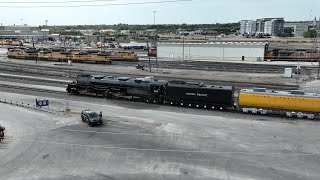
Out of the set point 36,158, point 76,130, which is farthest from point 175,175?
point 76,130

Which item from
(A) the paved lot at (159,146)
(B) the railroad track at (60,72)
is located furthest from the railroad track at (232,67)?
(A) the paved lot at (159,146)

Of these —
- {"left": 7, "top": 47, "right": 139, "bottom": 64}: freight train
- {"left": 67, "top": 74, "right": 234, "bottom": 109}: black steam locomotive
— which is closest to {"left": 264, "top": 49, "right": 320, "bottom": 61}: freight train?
{"left": 7, "top": 47, "right": 139, "bottom": 64}: freight train

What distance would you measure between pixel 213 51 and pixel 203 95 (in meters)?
54.2

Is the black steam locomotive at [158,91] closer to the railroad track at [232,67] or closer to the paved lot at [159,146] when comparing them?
the paved lot at [159,146]

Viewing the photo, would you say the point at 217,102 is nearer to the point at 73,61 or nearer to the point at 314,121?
the point at 314,121

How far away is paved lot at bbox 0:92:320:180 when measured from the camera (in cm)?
2688

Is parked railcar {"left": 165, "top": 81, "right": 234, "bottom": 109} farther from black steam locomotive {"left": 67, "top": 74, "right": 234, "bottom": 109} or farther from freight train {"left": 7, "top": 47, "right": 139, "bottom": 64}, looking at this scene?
freight train {"left": 7, "top": 47, "right": 139, "bottom": 64}

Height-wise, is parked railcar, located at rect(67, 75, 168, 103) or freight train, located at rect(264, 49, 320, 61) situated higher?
freight train, located at rect(264, 49, 320, 61)

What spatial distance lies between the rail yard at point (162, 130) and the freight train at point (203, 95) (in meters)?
0.12

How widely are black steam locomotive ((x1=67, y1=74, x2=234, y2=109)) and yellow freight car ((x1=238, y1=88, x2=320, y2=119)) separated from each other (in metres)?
2.10

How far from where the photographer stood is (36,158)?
2992cm

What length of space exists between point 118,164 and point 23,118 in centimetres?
1917

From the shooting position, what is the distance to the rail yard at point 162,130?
A: 2744 centimetres

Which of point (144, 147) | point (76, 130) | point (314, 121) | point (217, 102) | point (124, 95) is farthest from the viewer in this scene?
point (124, 95)
